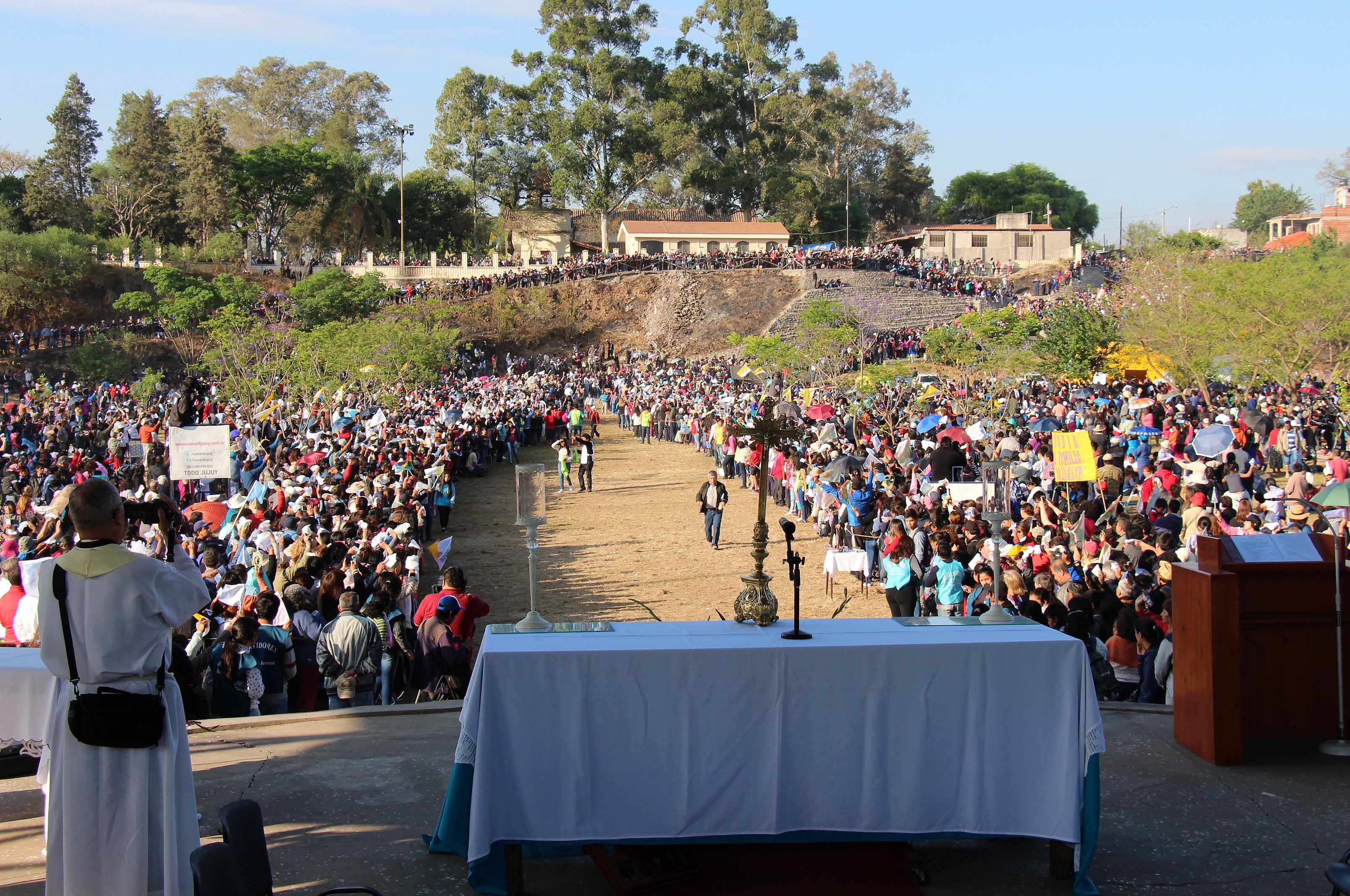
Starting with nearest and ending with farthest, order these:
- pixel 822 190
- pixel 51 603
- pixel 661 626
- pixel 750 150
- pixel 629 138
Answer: pixel 51 603 < pixel 661 626 < pixel 629 138 < pixel 750 150 < pixel 822 190

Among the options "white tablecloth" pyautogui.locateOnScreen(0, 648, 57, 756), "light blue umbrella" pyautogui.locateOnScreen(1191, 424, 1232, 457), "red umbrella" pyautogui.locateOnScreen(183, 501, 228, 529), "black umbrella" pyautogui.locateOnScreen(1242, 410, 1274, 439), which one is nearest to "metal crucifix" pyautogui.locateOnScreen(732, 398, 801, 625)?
"white tablecloth" pyautogui.locateOnScreen(0, 648, 57, 756)

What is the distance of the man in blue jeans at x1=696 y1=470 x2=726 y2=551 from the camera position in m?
15.9

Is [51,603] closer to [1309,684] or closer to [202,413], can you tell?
[1309,684]

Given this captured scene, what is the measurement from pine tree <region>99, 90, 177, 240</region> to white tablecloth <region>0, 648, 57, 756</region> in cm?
6741

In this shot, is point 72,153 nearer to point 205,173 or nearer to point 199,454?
point 205,173

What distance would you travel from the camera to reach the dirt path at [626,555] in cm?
1265

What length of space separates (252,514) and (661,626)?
29.4ft

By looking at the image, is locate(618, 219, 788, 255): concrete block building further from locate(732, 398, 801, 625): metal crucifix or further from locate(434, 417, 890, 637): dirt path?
locate(732, 398, 801, 625): metal crucifix

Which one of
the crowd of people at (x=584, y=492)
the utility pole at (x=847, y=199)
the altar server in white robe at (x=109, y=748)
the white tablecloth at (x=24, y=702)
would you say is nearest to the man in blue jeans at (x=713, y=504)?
the crowd of people at (x=584, y=492)

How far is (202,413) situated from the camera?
28.1m

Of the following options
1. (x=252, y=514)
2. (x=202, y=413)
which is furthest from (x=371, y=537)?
(x=202, y=413)

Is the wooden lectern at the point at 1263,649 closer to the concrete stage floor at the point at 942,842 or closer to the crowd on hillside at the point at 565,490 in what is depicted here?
the concrete stage floor at the point at 942,842

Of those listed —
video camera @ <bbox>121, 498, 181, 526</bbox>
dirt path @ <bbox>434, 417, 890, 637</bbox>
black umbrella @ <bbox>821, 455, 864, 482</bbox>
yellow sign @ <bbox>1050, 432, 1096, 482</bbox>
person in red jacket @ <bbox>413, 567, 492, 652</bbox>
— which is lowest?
dirt path @ <bbox>434, 417, 890, 637</bbox>

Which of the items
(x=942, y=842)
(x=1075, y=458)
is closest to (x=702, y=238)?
(x=1075, y=458)
